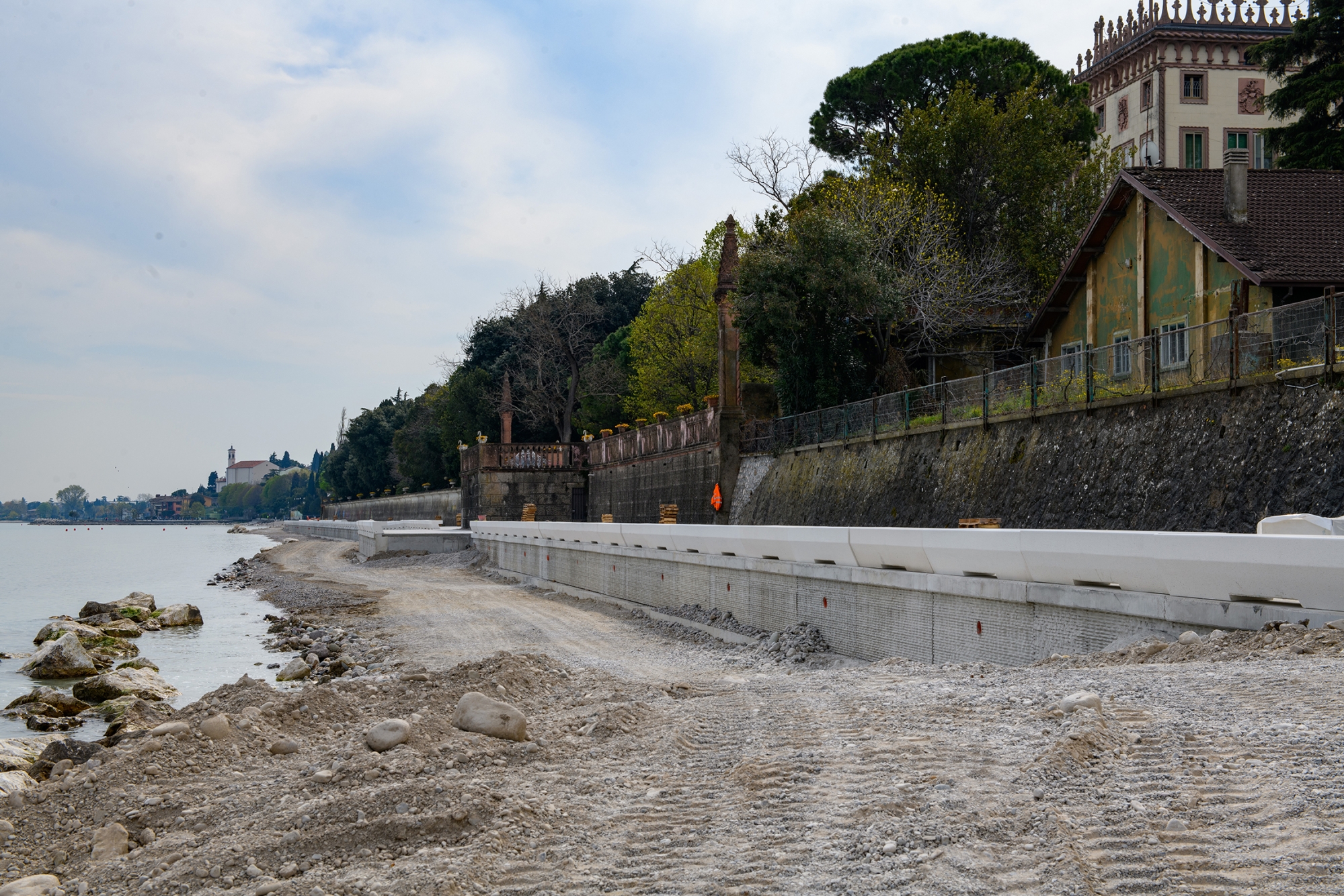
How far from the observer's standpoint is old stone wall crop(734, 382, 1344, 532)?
1271 cm

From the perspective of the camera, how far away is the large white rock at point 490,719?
7.08m

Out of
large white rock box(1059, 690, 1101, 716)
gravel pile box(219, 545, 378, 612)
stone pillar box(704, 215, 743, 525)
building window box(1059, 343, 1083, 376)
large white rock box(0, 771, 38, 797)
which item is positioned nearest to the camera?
large white rock box(1059, 690, 1101, 716)

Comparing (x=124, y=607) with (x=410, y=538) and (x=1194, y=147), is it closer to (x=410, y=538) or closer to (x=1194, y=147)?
(x=410, y=538)

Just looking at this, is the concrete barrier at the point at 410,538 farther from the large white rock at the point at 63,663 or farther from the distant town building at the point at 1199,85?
the distant town building at the point at 1199,85

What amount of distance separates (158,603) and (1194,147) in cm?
4792

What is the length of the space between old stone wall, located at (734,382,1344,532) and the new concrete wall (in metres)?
36.6

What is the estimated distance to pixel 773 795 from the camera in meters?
5.33

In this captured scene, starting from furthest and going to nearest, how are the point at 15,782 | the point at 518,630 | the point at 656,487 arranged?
1. the point at 656,487
2. the point at 518,630
3. the point at 15,782

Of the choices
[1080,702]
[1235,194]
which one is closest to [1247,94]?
[1235,194]

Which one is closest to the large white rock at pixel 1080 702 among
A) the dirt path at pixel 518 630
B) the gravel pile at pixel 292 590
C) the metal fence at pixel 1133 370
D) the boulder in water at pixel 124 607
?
the dirt path at pixel 518 630

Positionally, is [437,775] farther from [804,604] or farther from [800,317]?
[800,317]

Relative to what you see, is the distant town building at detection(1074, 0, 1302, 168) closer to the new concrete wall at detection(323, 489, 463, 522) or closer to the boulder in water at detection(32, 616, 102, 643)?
the new concrete wall at detection(323, 489, 463, 522)

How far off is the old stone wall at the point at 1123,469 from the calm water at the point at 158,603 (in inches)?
509

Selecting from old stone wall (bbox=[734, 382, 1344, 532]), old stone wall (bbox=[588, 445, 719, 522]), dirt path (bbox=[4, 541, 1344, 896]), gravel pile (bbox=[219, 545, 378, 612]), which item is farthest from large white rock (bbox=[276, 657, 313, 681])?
old stone wall (bbox=[588, 445, 719, 522])
